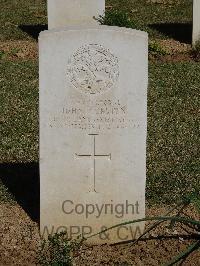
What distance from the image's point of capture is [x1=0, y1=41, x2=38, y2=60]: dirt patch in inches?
430

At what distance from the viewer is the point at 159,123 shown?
7727 mm

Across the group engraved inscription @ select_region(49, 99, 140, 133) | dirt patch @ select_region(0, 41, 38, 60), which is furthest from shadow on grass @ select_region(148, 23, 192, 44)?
Result: engraved inscription @ select_region(49, 99, 140, 133)

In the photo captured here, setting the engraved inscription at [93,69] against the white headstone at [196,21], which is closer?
the engraved inscription at [93,69]

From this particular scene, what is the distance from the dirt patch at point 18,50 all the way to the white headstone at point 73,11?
60 centimetres

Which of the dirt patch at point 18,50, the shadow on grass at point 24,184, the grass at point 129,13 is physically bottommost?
the shadow on grass at point 24,184

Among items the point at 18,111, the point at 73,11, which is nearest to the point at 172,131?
the point at 18,111

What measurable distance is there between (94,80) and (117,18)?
6531 millimetres

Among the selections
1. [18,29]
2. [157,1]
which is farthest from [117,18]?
[157,1]

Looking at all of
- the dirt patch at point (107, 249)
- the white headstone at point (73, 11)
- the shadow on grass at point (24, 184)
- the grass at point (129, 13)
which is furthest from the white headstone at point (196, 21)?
the dirt patch at point (107, 249)

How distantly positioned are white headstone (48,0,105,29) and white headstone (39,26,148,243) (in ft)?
22.0

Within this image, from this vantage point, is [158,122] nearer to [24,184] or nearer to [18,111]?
[18,111]

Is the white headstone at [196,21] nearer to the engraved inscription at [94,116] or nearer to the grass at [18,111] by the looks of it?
the grass at [18,111]

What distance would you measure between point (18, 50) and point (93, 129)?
703 cm

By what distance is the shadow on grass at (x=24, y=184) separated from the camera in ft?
17.4
